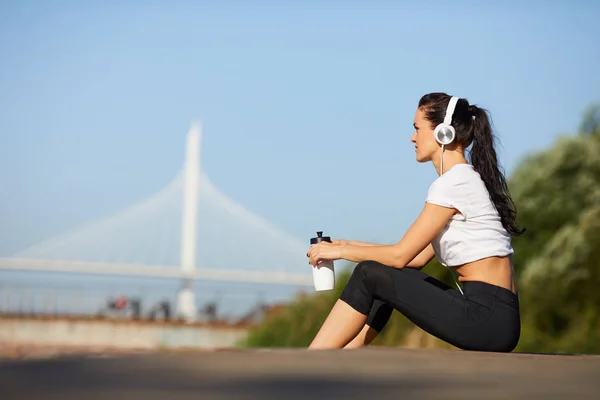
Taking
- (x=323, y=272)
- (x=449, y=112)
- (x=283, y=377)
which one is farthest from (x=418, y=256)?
(x=283, y=377)

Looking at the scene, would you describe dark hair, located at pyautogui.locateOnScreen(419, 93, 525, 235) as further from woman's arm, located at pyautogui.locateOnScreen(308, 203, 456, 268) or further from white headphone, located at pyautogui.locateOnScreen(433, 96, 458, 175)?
woman's arm, located at pyautogui.locateOnScreen(308, 203, 456, 268)

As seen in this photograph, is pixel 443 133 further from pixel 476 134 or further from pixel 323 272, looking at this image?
pixel 323 272

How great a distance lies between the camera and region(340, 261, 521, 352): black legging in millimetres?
2641

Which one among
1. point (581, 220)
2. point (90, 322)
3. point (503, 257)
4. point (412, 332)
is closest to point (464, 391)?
point (503, 257)

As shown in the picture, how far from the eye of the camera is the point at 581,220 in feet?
32.0

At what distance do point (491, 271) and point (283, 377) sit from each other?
128 centimetres

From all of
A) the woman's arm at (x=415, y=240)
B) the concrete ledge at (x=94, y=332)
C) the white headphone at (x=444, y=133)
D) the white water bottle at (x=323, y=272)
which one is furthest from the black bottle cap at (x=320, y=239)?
the concrete ledge at (x=94, y=332)

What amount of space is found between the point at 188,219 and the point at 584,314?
84.8 ft

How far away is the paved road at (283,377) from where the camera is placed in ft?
4.48

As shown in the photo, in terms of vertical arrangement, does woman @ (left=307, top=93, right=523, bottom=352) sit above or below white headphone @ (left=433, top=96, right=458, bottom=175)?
below

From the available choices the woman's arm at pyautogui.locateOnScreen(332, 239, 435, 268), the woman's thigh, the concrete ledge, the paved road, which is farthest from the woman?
the concrete ledge

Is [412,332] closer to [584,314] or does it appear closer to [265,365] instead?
[584,314]

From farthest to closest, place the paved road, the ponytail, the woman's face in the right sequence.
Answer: the woman's face → the ponytail → the paved road

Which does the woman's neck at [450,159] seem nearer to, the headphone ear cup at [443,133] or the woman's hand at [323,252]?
the headphone ear cup at [443,133]
